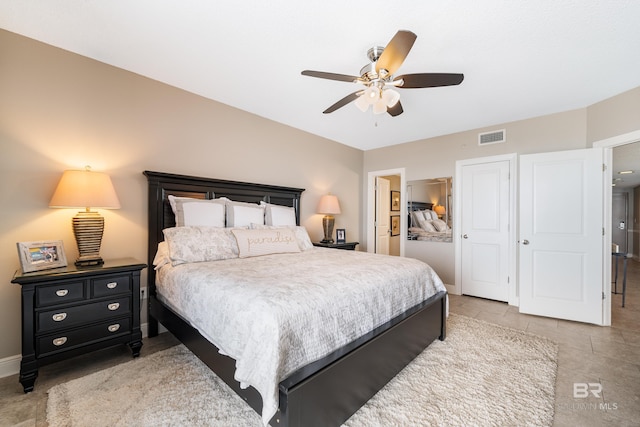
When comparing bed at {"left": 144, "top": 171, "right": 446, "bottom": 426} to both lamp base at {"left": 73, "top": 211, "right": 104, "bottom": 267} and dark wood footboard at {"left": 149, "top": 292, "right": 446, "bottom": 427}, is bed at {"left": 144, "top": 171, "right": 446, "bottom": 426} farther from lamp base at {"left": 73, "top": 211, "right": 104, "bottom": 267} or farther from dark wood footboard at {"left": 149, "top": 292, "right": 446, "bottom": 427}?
lamp base at {"left": 73, "top": 211, "right": 104, "bottom": 267}

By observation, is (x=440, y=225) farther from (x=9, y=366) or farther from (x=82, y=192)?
(x=9, y=366)

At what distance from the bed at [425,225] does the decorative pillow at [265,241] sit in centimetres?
256

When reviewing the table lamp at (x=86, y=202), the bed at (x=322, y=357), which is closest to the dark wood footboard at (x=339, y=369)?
the bed at (x=322, y=357)

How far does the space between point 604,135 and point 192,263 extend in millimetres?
4624

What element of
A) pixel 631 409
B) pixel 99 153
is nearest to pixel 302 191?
pixel 99 153

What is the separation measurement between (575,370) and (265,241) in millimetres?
2849

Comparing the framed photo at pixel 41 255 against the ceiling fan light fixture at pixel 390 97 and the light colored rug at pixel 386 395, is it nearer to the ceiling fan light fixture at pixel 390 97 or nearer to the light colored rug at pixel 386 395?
the light colored rug at pixel 386 395

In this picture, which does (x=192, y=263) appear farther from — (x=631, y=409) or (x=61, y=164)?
(x=631, y=409)

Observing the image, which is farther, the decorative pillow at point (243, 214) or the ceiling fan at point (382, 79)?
the decorative pillow at point (243, 214)

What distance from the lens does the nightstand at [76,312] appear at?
1.76 m

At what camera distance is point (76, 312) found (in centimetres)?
194

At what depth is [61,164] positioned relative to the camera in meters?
2.25

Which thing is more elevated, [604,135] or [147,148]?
[604,135]

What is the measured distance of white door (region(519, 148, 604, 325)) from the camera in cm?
303
